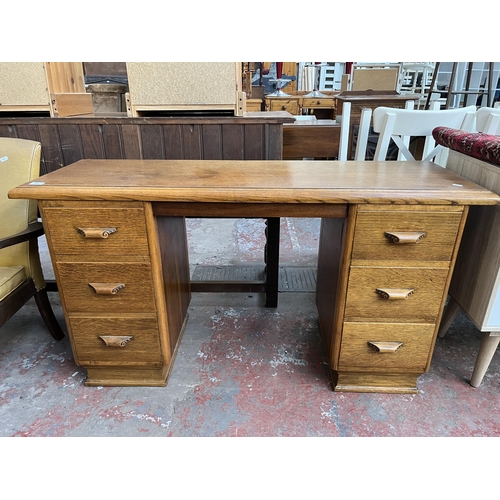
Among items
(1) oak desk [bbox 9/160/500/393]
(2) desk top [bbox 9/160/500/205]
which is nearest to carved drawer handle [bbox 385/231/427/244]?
(1) oak desk [bbox 9/160/500/393]

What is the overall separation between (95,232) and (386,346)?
1.17m

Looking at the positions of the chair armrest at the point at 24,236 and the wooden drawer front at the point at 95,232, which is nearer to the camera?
the wooden drawer front at the point at 95,232

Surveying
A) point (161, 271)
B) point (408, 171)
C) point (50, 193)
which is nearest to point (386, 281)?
point (408, 171)

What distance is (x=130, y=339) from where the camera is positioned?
148 cm

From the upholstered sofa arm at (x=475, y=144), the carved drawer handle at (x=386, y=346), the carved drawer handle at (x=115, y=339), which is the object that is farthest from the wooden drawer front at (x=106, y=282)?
the upholstered sofa arm at (x=475, y=144)

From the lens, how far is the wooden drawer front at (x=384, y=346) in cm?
141

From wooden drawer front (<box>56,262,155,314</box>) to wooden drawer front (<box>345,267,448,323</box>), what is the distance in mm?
770

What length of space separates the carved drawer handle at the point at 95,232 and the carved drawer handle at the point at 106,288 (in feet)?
0.64

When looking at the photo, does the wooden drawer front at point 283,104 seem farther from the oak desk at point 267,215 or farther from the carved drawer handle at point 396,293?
the carved drawer handle at point 396,293

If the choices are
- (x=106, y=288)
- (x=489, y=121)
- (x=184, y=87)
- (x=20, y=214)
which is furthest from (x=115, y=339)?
(x=489, y=121)

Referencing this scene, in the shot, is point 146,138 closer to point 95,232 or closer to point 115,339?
point 95,232

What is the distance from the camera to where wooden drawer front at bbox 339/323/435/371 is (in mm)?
A: 1413

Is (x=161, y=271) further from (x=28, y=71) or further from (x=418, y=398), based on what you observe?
(x=28, y=71)
